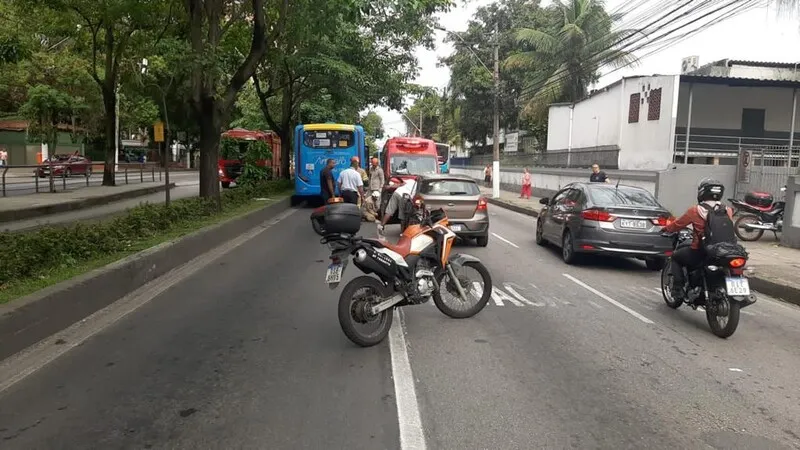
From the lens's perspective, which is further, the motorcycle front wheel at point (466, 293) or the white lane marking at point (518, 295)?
the white lane marking at point (518, 295)

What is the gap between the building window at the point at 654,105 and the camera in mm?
22044

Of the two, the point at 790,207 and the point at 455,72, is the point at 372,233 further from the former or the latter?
the point at 455,72

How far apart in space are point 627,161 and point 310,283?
1845 centimetres

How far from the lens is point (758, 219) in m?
14.1

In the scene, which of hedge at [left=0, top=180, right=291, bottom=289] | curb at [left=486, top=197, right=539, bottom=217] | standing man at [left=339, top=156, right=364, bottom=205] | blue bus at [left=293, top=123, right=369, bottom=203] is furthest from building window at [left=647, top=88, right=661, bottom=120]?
hedge at [left=0, top=180, right=291, bottom=289]

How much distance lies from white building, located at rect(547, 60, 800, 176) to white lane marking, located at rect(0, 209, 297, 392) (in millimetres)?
17091

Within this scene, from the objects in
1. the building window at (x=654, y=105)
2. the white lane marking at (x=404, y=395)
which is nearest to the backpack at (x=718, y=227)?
the white lane marking at (x=404, y=395)

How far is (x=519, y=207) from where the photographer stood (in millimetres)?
23016

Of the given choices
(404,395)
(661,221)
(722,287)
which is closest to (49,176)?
(661,221)

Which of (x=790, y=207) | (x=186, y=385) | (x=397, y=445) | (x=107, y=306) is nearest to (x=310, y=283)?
(x=107, y=306)

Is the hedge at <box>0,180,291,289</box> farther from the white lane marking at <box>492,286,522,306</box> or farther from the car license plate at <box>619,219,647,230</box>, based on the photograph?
the car license plate at <box>619,219,647,230</box>

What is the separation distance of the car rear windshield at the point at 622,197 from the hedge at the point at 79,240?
24.5 ft

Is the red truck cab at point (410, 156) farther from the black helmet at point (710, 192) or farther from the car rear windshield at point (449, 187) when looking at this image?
the black helmet at point (710, 192)

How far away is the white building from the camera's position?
845 inches
